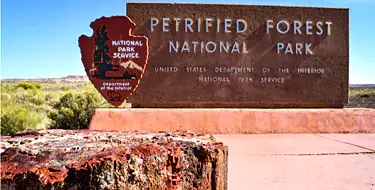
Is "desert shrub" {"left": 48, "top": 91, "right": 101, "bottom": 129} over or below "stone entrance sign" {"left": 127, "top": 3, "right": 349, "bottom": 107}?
below

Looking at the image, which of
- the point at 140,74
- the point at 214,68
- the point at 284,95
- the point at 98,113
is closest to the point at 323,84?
the point at 284,95

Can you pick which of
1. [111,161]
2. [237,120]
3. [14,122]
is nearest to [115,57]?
[237,120]

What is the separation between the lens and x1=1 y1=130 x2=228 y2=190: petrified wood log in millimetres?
1350

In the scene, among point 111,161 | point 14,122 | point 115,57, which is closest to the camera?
point 111,161

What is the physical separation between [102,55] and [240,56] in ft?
11.0

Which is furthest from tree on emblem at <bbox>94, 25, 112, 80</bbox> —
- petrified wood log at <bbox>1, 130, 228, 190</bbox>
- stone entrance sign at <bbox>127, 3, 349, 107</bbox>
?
petrified wood log at <bbox>1, 130, 228, 190</bbox>

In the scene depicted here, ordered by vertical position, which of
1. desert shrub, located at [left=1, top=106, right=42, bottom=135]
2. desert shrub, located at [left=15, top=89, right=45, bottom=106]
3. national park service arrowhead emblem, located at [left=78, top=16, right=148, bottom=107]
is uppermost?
national park service arrowhead emblem, located at [left=78, top=16, right=148, bottom=107]

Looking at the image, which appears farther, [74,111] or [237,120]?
[74,111]

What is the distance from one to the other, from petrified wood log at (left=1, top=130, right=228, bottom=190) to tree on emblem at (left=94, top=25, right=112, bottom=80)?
7135mm

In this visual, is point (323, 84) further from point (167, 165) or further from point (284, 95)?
point (167, 165)

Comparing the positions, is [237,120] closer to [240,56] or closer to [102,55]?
[240,56]

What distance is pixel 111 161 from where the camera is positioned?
1.39 m

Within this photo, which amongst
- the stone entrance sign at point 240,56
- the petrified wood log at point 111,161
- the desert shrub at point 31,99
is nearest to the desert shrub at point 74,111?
the stone entrance sign at point 240,56

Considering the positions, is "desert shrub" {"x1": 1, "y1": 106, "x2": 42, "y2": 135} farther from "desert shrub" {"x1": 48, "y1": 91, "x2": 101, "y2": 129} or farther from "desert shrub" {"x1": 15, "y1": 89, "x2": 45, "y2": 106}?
"desert shrub" {"x1": 15, "y1": 89, "x2": 45, "y2": 106}
